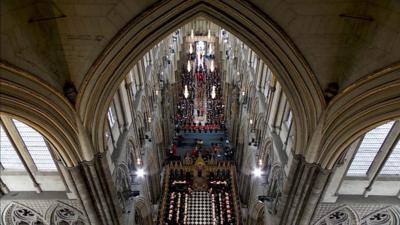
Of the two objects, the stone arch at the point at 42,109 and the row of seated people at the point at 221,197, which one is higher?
the row of seated people at the point at 221,197

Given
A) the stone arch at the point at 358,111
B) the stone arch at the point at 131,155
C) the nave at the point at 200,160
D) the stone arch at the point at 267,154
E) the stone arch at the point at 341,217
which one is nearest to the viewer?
the stone arch at the point at 358,111

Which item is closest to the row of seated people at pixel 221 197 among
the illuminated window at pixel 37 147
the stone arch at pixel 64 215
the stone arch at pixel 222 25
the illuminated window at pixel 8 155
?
the stone arch at pixel 64 215

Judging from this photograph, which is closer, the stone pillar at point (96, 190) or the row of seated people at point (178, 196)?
the stone pillar at point (96, 190)

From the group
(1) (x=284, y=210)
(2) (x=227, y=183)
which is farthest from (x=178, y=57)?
(1) (x=284, y=210)

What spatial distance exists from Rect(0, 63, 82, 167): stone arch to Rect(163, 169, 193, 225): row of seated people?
1456 cm

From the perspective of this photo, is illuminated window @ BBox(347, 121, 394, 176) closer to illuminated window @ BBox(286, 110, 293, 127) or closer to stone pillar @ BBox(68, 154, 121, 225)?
illuminated window @ BBox(286, 110, 293, 127)

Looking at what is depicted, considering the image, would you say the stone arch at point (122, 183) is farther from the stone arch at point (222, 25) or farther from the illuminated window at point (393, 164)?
the illuminated window at point (393, 164)

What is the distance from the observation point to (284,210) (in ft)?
43.7

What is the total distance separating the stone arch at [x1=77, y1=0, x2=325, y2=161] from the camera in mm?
9552

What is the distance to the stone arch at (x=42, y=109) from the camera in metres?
8.54

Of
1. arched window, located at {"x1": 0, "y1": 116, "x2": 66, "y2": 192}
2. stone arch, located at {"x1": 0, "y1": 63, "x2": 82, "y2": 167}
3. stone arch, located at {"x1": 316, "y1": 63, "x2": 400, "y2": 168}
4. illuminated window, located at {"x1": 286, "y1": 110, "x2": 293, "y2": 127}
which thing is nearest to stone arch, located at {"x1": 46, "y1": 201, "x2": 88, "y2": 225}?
arched window, located at {"x1": 0, "y1": 116, "x2": 66, "y2": 192}

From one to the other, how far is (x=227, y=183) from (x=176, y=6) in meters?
19.9

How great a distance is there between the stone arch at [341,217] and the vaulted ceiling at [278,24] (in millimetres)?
6628

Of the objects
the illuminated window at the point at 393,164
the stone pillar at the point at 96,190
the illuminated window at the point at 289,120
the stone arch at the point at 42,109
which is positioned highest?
the illuminated window at the point at 289,120
